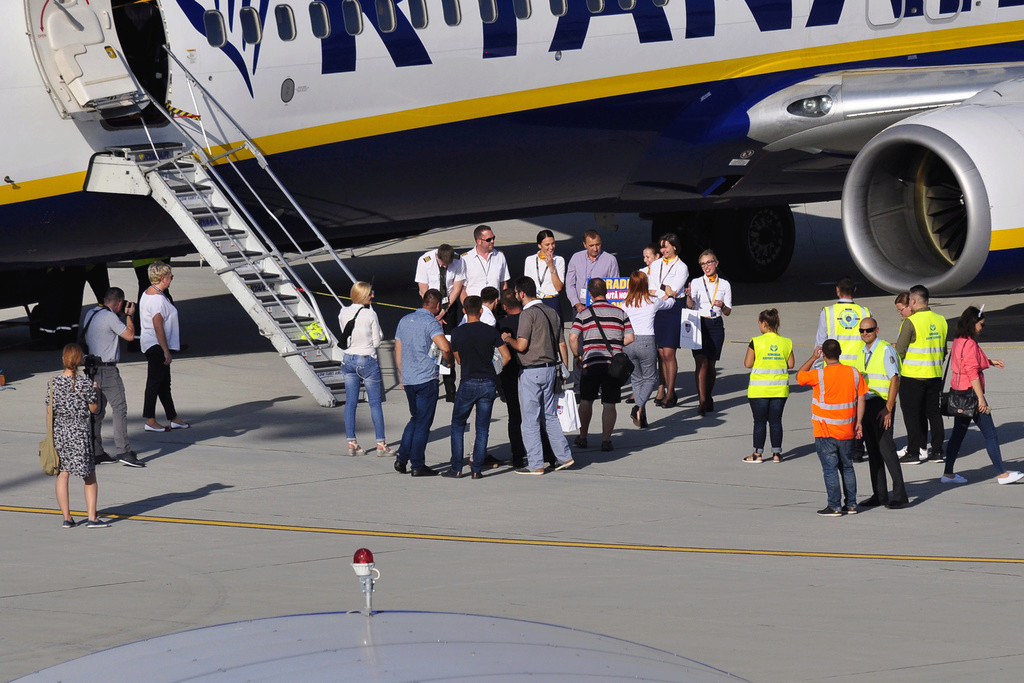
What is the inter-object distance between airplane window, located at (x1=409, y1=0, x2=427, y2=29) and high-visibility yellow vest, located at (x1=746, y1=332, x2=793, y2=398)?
19.7 feet

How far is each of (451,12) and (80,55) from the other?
415 cm

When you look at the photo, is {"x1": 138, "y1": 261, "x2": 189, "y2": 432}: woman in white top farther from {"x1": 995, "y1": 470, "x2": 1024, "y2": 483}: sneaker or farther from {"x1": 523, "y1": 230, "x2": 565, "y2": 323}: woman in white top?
{"x1": 995, "y1": 470, "x2": 1024, "y2": 483}: sneaker

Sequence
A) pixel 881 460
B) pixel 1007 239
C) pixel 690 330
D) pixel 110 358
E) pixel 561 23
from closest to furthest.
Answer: pixel 881 460 < pixel 110 358 < pixel 690 330 < pixel 1007 239 < pixel 561 23

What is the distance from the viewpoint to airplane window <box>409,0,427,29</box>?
15.8 meters

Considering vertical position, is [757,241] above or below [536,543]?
above

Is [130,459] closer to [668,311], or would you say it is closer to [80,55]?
[80,55]

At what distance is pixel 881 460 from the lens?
35.0ft

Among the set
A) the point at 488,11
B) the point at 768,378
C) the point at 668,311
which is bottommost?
the point at 768,378

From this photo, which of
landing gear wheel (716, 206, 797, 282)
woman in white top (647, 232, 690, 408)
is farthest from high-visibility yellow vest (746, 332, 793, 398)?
landing gear wheel (716, 206, 797, 282)

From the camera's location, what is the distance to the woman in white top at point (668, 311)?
1422 centimetres

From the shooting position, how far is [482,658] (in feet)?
11.3

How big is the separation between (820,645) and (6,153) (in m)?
10.3

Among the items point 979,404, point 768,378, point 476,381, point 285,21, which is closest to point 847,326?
point 768,378

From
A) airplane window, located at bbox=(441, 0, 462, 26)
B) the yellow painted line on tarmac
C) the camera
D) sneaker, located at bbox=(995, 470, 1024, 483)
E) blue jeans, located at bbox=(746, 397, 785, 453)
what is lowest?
the yellow painted line on tarmac
